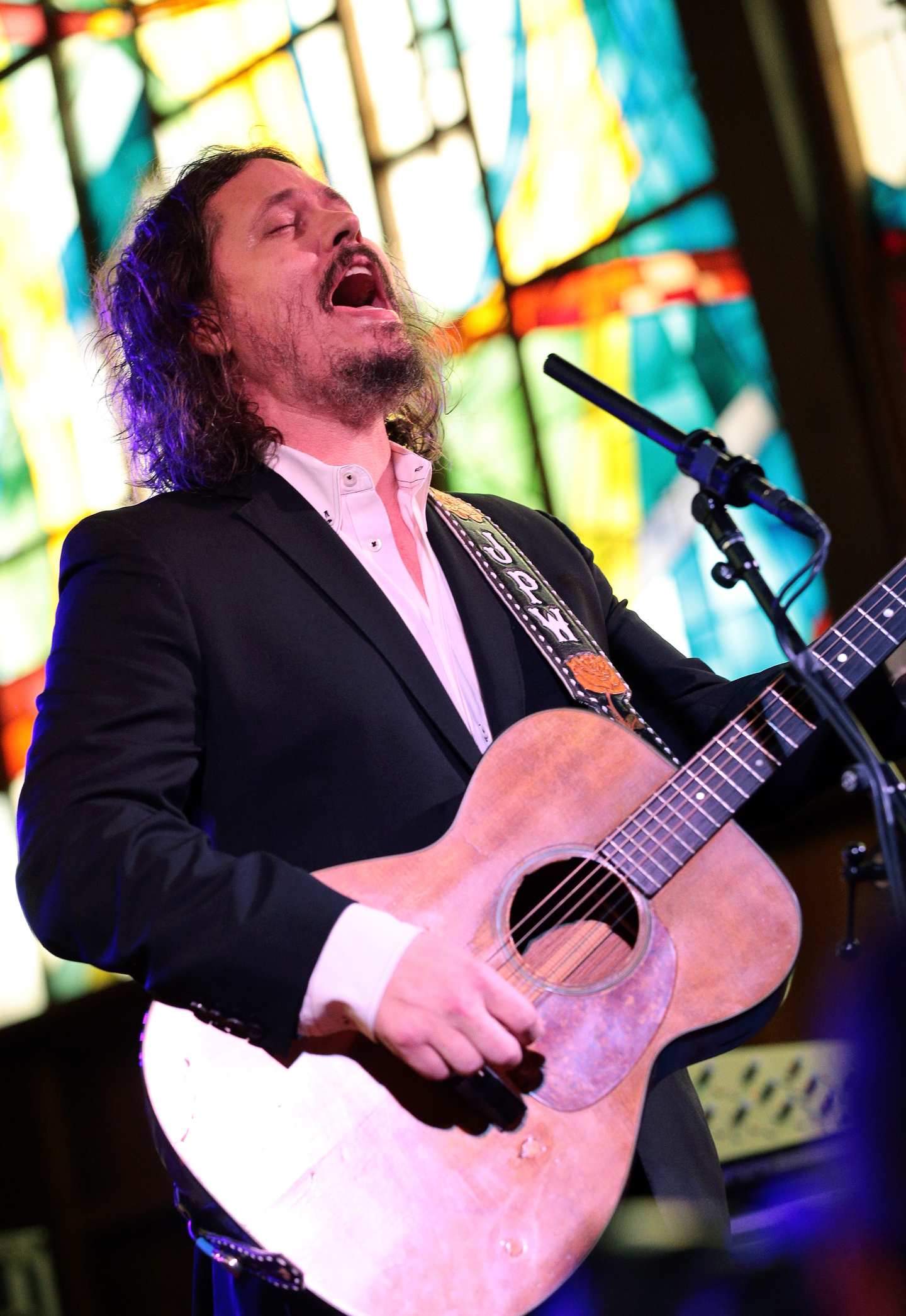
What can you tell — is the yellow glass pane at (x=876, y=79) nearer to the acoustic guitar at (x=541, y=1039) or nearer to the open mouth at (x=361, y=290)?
the open mouth at (x=361, y=290)

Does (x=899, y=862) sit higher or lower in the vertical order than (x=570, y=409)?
lower

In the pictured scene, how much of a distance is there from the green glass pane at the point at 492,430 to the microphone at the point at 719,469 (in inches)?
147

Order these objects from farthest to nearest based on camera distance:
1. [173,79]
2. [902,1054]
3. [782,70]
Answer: [173,79]
[782,70]
[902,1054]

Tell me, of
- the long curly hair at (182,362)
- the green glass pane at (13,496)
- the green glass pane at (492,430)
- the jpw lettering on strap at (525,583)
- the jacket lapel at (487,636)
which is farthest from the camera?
the green glass pane at (13,496)

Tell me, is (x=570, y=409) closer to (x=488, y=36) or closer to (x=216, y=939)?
(x=488, y=36)

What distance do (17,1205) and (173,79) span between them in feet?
19.2

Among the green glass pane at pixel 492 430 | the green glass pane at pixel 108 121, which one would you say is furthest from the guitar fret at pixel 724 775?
the green glass pane at pixel 108 121

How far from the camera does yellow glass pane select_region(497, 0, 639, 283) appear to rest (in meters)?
5.24

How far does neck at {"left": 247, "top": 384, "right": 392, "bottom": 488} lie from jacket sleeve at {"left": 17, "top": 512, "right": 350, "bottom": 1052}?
19.3 inches

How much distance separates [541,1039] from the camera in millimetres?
1523

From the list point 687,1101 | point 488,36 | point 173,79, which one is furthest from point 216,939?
point 173,79

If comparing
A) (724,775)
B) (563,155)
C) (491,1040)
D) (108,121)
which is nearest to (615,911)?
(724,775)

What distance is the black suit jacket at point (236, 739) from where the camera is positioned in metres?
1.47

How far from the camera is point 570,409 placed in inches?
214
